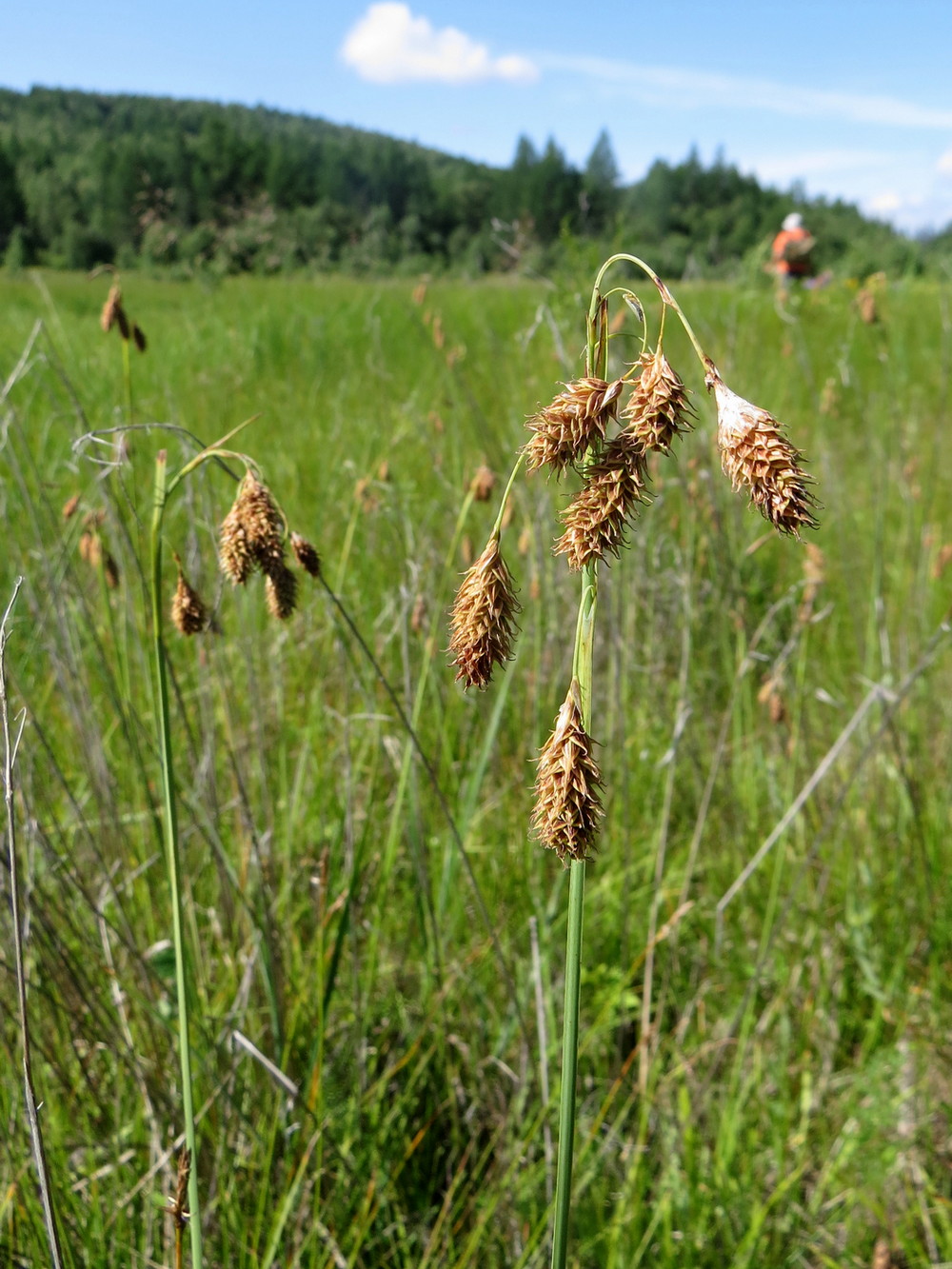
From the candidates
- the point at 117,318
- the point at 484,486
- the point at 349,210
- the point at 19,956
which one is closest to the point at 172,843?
the point at 19,956

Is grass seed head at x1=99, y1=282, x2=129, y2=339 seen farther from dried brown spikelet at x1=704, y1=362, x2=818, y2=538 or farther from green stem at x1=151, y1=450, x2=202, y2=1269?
dried brown spikelet at x1=704, y1=362, x2=818, y2=538

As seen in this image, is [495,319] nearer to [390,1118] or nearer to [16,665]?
[16,665]

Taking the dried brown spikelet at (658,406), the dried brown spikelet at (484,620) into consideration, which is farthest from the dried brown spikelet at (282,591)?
the dried brown spikelet at (658,406)

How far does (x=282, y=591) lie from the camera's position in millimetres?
908

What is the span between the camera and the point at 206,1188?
1.33m

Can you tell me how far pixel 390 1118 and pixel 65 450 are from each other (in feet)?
9.72

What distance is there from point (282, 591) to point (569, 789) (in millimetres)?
461

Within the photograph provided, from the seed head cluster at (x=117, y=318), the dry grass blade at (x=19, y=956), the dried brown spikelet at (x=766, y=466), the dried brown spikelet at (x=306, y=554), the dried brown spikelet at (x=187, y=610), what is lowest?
the dry grass blade at (x=19, y=956)

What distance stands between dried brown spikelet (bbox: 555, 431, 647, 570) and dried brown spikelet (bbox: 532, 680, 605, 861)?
3.3 inches

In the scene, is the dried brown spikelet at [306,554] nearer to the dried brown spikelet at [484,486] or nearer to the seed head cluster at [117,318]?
the dried brown spikelet at [484,486]

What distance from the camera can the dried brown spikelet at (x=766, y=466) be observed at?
0.48 m

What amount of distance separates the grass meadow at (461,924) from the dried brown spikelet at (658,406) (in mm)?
256

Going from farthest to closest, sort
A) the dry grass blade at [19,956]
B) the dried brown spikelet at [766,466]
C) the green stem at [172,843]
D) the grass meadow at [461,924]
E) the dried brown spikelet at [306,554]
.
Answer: the grass meadow at [461,924], the dried brown spikelet at [306,554], the green stem at [172,843], the dry grass blade at [19,956], the dried brown spikelet at [766,466]

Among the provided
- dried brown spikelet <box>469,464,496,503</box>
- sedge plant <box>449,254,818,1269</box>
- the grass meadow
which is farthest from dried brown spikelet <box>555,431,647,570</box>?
dried brown spikelet <box>469,464,496,503</box>
